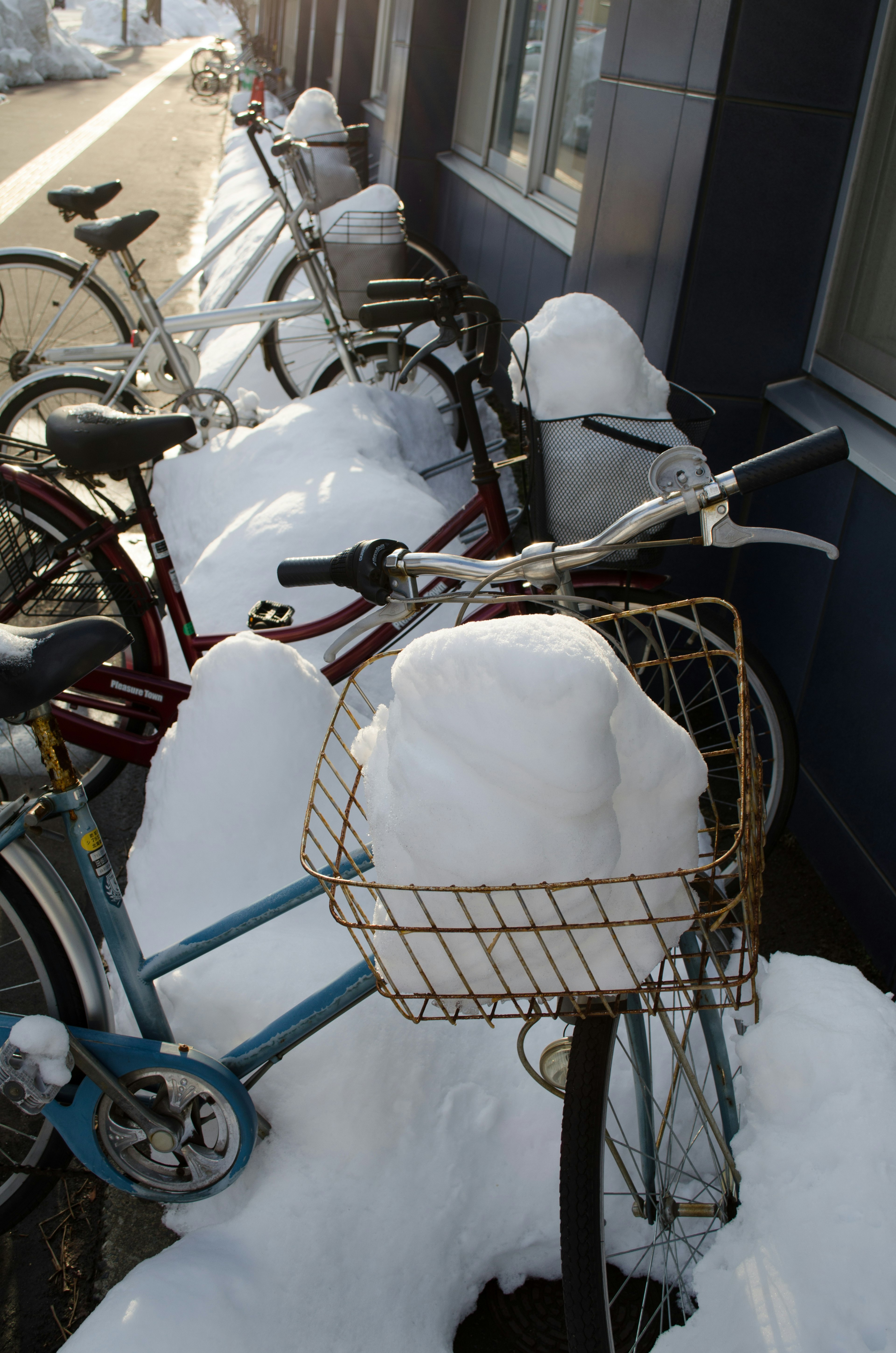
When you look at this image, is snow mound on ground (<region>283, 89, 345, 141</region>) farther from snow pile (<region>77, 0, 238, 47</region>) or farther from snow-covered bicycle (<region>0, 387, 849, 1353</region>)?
snow pile (<region>77, 0, 238, 47</region>)

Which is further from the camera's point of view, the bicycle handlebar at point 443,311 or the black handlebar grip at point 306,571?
the bicycle handlebar at point 443,311

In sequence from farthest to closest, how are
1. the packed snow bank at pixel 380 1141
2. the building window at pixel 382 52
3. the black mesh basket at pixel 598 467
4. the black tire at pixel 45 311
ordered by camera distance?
the building window at pixel 382 52 < the black tire at pixel 45 311 < the black mesh basket at pixel 598 467 < the packed snow bank at pixel 380 1141

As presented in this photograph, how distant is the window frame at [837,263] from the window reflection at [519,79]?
291 cm

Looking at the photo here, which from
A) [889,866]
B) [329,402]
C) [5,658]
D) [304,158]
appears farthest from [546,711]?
[304,158]

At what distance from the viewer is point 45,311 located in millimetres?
5789

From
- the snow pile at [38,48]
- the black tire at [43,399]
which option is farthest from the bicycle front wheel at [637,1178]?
the snow pile at [38,48]

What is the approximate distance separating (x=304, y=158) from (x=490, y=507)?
3.39 metres

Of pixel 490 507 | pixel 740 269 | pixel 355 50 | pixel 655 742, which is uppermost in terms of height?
pixel 355 50

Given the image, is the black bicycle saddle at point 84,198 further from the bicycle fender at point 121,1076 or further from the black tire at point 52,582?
the bicycle fender at point 121,1076

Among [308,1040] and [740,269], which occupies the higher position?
[740,269]

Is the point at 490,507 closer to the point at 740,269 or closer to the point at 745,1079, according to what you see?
the point at 740,269

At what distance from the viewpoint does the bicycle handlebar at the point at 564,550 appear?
1195mm

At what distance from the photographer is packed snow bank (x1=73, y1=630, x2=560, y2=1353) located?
1492 mm

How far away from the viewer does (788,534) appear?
3.67 feet
